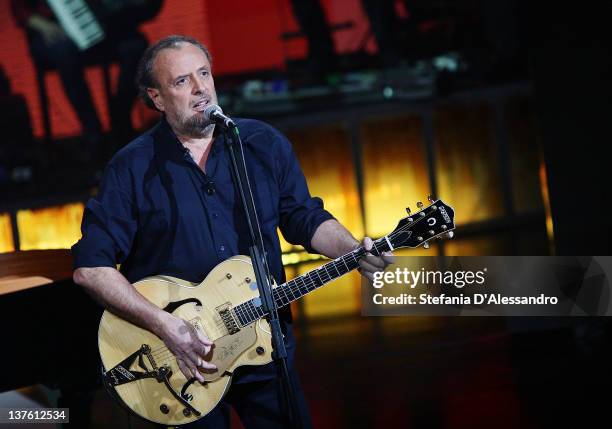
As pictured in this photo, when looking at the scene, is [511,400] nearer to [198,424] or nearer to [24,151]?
[198,424]

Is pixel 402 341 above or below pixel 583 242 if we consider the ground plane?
below

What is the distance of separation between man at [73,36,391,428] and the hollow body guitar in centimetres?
6

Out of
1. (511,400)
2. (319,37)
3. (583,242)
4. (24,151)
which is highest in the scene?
(319,37)

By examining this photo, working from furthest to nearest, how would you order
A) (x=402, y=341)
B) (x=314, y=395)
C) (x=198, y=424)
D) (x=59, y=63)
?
(x=59, y=63) → (x=402, y=341) → (x=314, y=395) → (x=198, y=424)

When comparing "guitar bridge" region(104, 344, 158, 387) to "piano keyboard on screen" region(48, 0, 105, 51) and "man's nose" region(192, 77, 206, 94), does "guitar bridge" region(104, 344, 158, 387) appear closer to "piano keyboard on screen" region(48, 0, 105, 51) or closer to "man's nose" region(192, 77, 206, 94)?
"man's nose" region(192, 77, 206, 94)

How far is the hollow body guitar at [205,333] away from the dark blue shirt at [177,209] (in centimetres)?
8

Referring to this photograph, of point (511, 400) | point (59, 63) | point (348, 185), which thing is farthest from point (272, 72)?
point (511, 400)

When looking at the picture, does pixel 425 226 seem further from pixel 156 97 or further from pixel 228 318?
pixel 156 97

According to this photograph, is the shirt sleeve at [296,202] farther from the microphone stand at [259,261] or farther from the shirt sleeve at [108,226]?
the shirt sleeve at [108,226]

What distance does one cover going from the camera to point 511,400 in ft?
16.5

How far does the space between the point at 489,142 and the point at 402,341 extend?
4336mm

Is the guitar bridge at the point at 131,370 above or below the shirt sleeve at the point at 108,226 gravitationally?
below

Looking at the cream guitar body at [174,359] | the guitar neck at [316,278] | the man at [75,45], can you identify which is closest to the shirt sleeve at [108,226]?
the cream guitar body at [174,359]

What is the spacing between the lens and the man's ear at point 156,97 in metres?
3.15
